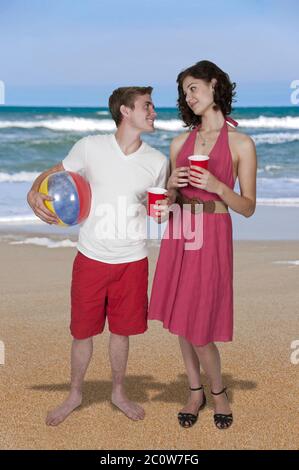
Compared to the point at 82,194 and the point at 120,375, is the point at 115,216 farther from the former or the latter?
the point at 120,375

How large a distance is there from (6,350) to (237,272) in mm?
2420

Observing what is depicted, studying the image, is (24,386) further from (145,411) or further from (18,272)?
(18,272)

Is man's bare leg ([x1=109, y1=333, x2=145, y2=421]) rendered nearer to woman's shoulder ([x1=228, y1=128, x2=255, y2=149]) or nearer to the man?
the man

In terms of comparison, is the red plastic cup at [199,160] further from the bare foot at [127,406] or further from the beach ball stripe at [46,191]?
the bare foot at [127,406]

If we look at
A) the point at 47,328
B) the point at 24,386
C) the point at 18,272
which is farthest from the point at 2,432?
the point at 18,272

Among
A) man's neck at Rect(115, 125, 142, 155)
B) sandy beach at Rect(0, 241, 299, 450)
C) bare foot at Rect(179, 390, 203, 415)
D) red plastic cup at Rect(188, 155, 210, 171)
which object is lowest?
sandy beach at Rect(0, 241, 299, 450)

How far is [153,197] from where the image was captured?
3.07m

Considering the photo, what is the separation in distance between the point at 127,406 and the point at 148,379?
0.43m

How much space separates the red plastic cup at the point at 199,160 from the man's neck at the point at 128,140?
34 centimetres

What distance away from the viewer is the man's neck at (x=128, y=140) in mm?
3213

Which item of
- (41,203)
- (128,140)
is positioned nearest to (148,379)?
(41,203)

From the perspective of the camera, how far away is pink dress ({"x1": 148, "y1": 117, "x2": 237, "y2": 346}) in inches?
126

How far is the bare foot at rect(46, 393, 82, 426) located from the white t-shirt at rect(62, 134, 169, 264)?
712 mm

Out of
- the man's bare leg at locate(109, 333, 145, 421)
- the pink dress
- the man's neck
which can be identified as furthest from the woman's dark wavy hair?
the man's bare leg at locate(109, 333, 145, 421)
